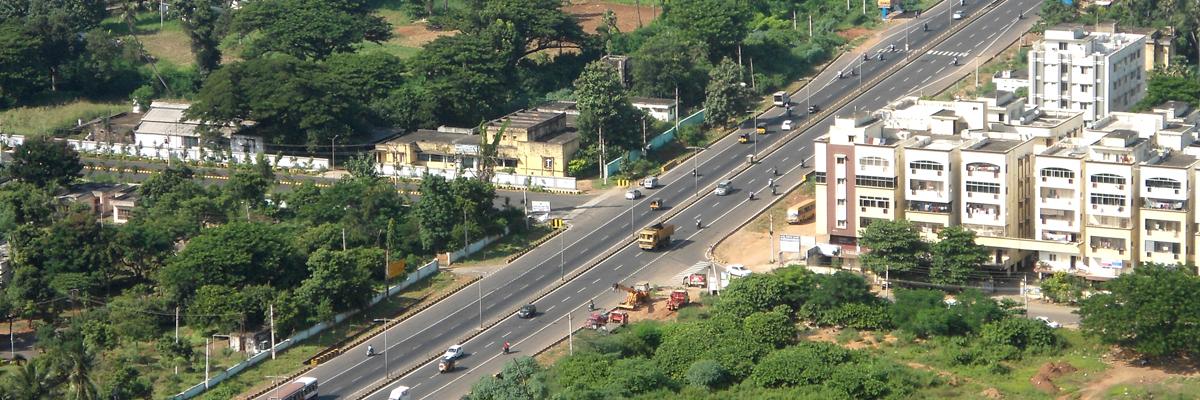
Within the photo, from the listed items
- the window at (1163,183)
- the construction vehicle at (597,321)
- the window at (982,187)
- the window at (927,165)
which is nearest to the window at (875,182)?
the window at (927,165)

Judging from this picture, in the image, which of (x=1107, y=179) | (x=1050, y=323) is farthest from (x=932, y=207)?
(x=1050, y=323)

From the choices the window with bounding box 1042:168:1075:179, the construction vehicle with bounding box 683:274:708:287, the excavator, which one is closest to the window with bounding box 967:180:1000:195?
the window with bounding box 1042:168:1075:179

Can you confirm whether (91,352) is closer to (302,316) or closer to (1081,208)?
(302,316)

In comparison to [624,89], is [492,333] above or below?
below

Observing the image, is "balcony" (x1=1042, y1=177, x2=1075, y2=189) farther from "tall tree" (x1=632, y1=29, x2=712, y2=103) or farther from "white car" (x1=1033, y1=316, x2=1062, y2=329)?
"tall tree" (x1=632, y1=29, x2=712, y2=103)

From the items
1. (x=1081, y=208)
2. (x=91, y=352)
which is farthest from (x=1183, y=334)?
(x=91, y=352)

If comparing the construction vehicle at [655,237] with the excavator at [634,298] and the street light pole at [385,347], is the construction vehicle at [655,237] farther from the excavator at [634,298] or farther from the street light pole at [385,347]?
the street light pole at [385,347]

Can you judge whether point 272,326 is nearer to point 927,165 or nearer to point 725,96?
point 927,165
